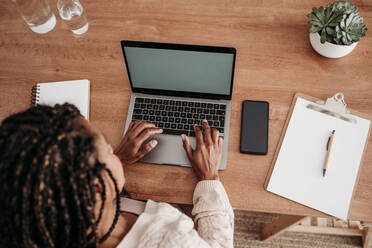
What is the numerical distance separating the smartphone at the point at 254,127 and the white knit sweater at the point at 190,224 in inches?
6.2

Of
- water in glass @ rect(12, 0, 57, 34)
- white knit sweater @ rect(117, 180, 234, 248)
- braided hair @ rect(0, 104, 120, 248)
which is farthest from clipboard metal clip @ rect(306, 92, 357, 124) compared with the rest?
water in glass @ rect(12, 0, 57, 34)

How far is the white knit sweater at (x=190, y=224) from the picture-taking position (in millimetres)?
735

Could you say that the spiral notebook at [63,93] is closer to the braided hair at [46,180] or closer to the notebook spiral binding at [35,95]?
the notebook spiral binding at [35,95]

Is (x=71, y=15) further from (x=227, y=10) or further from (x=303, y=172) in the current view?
(x=303, y=172)

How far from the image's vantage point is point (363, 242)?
1445 millimetres

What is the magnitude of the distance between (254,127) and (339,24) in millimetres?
402

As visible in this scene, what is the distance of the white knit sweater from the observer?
0.73 meters

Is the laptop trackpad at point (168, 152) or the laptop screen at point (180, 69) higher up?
the laptop screen at point (180, 69)

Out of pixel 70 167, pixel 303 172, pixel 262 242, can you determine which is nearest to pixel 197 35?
pixel 303 172

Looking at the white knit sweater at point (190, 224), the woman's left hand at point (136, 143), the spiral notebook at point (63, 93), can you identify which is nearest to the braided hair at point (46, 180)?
the white knit sweater at point (190, 224)

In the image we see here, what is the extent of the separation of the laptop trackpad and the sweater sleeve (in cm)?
11

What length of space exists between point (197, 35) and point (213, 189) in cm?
57

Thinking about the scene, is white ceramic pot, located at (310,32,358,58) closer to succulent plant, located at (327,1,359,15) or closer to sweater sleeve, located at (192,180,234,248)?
succulent plant, located at (327,1,359,15)

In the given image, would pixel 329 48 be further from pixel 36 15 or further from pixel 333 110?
pixel 36 15
